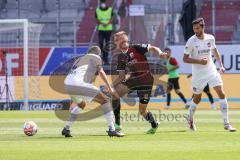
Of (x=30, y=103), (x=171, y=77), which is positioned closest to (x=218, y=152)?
(x=171, y=77)

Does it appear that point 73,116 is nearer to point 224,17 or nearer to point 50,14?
point 224,17

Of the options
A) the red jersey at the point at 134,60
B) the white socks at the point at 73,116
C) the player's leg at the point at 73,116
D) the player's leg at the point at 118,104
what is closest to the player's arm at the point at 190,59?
the red jersey at the point at 134,60

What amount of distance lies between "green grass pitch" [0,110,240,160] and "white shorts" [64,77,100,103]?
80cm

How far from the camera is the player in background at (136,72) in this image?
14797mm

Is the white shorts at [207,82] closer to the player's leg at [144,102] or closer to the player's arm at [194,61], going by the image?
the player's arm at [194,61]

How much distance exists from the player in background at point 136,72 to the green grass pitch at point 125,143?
58 cm

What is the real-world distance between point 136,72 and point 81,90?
4.32ft

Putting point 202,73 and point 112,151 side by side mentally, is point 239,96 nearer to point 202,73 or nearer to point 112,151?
point 202,73

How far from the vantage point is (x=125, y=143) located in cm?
1245

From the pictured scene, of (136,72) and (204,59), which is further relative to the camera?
(136,72)

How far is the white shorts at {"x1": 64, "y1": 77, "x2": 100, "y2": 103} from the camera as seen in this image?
1450 centimetres

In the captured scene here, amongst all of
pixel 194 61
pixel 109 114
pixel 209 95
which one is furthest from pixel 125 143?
pixel 209 95

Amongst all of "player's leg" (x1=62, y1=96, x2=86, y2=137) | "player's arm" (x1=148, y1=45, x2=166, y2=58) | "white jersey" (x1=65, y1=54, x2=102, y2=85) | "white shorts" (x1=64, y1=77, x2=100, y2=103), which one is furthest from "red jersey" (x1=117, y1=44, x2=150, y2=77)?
"player's leg" (x1=62, y1=96, x2=86, y2=137)

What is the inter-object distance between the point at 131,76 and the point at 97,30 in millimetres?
15404
